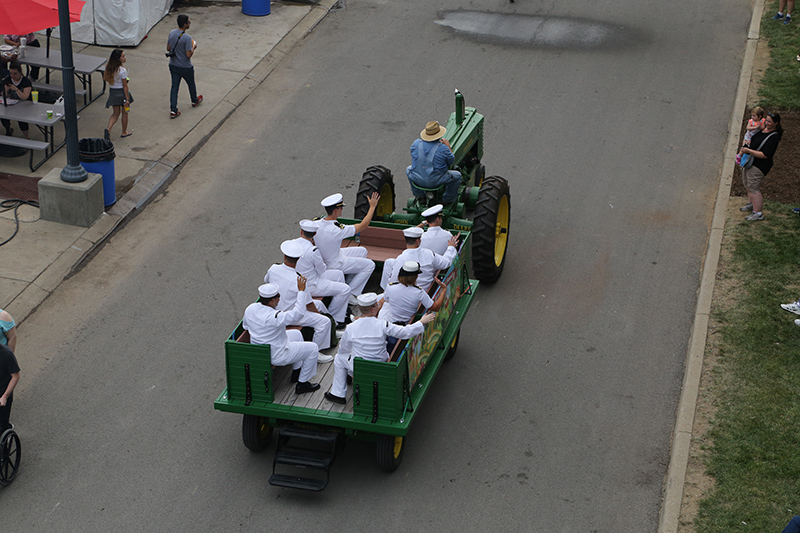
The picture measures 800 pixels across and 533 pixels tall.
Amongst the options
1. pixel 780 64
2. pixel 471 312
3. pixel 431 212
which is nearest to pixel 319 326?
pixel 431 212

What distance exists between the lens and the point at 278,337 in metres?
9.17

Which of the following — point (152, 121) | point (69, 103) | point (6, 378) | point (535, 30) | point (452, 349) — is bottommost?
point (152, 121)

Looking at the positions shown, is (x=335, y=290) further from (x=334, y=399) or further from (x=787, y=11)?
(x=787, y=11)

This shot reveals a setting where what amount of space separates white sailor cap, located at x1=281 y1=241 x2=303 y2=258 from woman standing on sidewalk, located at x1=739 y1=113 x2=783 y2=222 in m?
6.95

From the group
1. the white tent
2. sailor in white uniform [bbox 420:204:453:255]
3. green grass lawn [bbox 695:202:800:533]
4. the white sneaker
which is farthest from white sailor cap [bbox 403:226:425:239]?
the white tent

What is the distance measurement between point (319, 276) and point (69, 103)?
484 centimetres

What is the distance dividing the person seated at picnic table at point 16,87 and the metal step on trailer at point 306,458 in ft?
29.1

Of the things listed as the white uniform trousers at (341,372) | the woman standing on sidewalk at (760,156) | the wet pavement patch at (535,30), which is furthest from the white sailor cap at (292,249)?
the wet pavement patch at (535,30)

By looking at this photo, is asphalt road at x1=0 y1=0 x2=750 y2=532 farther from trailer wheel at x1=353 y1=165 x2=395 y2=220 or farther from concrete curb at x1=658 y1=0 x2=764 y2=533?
trailer wheel at x1=353 y1=165 x2=395 y2=220

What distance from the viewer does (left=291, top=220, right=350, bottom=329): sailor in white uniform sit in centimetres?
1051

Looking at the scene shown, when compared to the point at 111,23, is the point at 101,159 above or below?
below

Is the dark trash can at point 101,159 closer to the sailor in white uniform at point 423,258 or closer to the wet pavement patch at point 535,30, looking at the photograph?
the sailor in white uniform at point 423,258

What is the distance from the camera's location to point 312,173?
1536 cm

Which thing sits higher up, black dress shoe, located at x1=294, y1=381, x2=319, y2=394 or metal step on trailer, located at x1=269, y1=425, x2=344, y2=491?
black dress shoe, located at x1=294, y1=381, x2=319, y2=394
